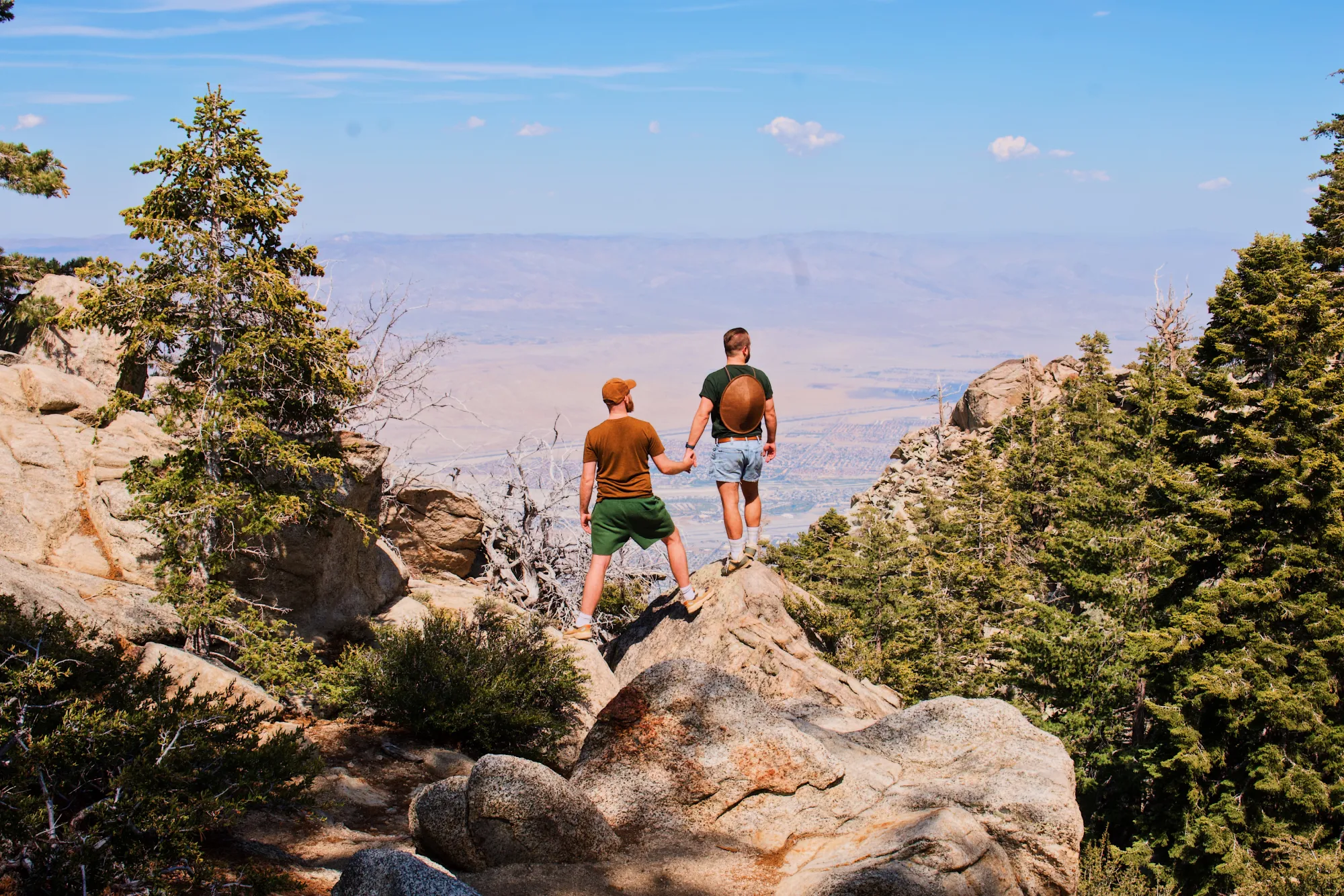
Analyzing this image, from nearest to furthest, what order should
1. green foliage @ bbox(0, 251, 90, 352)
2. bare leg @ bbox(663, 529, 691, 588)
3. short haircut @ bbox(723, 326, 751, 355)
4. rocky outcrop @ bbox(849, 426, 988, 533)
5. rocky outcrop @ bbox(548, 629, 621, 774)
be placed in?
short haircut @ bbox(723, 326, 751, 355)
rocky outcrop @ bbox(548, 629, 621, 774)
bare leg @ bbox(663, 529, 691, 588)
green foliage @ bbox(0, 251, 90, 352)
rocky outcrop @ bbox(849, 426, 988, 533)

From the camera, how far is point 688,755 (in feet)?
25.6

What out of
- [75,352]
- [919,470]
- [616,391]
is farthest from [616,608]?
[919,470]

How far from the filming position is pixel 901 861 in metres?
6.15

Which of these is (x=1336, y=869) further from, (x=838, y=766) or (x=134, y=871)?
(x=134, y=871)

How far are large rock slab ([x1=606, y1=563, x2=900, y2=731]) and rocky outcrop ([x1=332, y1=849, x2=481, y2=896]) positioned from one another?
5602mm

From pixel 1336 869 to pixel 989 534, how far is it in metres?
29.8

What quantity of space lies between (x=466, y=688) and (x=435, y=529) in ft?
26.2

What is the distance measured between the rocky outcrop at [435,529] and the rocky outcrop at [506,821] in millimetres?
11201

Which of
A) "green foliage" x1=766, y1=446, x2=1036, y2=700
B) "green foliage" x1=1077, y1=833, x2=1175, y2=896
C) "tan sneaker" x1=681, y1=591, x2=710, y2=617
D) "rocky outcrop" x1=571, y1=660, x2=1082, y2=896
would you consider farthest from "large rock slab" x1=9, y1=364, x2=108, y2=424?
"green foliage" x1=1077, y1=833, x2=1175, y2=896

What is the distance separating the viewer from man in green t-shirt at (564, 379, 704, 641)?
1037 cm

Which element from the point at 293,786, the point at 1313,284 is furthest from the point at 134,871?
the point at 1313,284

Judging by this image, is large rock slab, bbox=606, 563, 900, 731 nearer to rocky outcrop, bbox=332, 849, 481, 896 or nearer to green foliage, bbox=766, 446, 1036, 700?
rocky outcrop, bbox=332, 849, 481, 896

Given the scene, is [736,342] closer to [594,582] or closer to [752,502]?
[752,502]

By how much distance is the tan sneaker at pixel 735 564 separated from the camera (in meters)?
12.5
